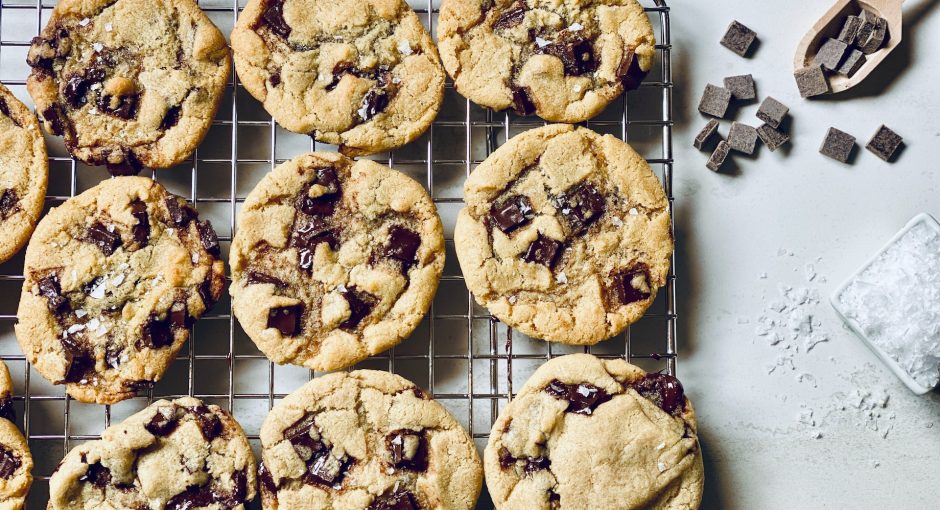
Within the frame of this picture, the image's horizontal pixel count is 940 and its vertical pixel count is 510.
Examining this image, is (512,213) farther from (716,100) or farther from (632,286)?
(716,100)

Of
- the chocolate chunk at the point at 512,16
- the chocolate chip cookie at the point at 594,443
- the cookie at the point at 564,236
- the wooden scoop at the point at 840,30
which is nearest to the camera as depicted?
the chocolate chip cookie at the point at 594,443

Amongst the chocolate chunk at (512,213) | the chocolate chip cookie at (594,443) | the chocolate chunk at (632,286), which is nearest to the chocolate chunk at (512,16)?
the chocolate chunk at (512,213)

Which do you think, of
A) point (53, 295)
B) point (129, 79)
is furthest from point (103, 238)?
point (129, 79)

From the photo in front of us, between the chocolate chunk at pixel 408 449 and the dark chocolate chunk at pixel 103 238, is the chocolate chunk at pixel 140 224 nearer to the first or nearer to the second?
the dark chocolate chunk at pixel 103 238

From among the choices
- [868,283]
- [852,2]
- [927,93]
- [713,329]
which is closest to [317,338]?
[713,329]

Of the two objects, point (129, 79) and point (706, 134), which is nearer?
point (129, 79)

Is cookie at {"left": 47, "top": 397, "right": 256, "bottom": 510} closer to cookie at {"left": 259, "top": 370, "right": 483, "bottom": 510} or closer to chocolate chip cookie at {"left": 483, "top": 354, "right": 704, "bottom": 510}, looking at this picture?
cookie at {"left": 259, "top": 370, "right": 483, "bottom": 510}

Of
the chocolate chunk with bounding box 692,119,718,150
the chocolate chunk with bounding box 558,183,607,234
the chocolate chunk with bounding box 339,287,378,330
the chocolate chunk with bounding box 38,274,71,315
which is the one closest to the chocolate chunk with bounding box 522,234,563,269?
the chocolate chunk with bounding box 558,183,607,234

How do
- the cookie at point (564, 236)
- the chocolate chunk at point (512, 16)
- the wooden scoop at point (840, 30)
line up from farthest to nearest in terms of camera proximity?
the wooden scoop at point (840, 30) < the chocolate chunk at point (512, 16) < the cookie at point (564, 236)

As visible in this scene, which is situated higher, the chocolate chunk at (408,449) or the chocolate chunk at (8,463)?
the chocolate chunk at (408,449)
